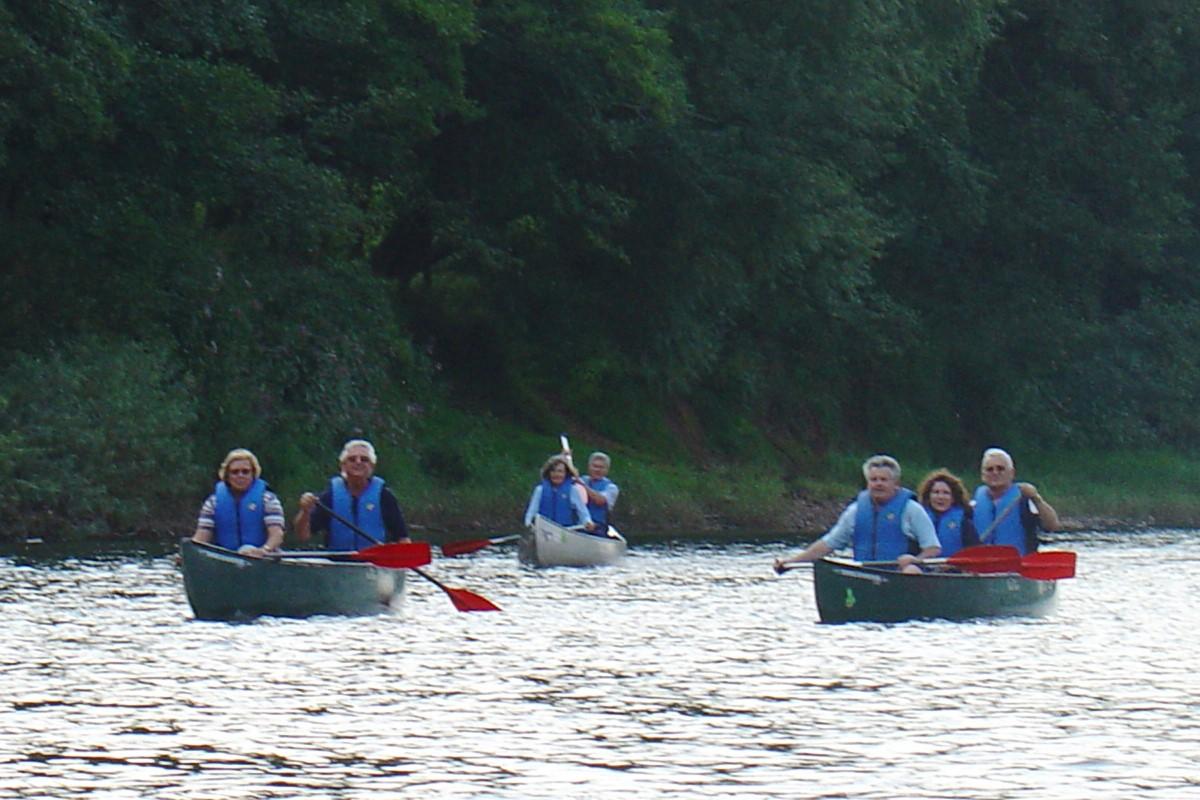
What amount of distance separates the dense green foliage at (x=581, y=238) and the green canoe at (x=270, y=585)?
→ 12.6m

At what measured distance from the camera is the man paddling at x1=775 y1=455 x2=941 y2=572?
20.4m

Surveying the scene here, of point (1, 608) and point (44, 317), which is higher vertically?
point (44, 317)

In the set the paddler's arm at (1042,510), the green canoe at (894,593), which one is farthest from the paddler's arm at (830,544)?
the paddler's arm at (1042,510)

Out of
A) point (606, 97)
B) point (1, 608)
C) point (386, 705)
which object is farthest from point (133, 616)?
point (606, 97)

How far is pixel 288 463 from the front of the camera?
37594 millimetres

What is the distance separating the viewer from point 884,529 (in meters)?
20.7

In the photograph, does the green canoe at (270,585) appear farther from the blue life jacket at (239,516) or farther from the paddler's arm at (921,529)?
the paddler's arm at (921,529)

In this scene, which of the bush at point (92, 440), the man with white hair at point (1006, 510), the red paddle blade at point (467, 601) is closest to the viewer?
the red paddle blade at point (467, 601)

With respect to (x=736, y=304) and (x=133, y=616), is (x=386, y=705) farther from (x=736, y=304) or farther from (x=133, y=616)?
(x=736, y=304)

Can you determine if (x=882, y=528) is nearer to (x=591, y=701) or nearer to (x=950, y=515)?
(x=950, y=515)

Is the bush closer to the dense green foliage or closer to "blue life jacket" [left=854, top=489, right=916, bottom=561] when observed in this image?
the dense green foliage

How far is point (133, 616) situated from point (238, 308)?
644 inches

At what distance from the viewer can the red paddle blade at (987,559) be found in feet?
68.7

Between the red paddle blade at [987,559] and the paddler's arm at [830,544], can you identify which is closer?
the paddler's arm at [830,544]
